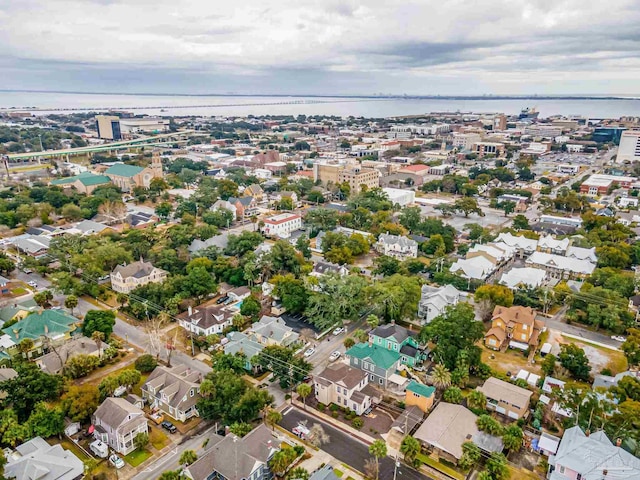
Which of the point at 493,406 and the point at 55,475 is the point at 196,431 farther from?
the point at 493,406

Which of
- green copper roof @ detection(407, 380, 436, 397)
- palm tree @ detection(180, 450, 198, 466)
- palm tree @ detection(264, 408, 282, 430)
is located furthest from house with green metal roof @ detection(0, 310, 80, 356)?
green copper roof @ detection(407, 380, 436, 397)

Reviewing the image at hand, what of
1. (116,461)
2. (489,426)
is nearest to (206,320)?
(116,461)

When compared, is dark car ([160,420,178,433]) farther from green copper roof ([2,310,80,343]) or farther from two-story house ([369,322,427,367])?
two-story house ([369,322,427,367])

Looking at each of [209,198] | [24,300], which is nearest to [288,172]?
[209,198]

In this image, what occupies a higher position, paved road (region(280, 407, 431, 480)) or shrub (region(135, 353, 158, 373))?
shrub (region(135, 353, 158, 373))

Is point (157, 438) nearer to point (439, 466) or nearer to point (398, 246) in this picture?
point (439, 466)

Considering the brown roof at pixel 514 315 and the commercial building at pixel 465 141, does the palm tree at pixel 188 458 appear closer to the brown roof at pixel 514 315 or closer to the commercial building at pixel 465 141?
the brown roof at pixel 514 315
